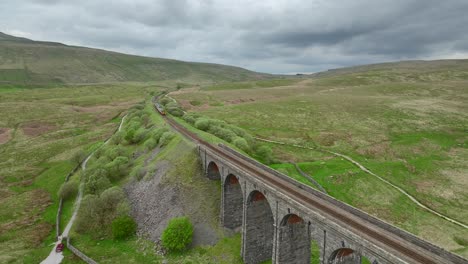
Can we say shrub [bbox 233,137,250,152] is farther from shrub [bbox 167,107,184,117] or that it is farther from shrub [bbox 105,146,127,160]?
shrub [bbox 167,107,184,117]

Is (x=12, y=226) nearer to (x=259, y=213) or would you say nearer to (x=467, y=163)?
(x=259, y=213)

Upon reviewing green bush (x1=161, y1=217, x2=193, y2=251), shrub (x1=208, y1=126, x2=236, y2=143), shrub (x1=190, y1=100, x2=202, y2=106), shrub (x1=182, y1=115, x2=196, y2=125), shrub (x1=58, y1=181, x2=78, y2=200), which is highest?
shrub (x1=190, y1=100, x2=202, y2=106)

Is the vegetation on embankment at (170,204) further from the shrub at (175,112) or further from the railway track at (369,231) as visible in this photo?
the shrub at (175,112)

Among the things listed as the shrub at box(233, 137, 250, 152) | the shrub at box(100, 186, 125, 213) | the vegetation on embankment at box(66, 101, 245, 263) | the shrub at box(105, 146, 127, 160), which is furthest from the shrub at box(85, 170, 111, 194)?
the shrub at box(233, 137, 250, 152)

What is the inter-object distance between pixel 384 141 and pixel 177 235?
249 ft

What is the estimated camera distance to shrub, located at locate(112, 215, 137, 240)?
44.7 metres

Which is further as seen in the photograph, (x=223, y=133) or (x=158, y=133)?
(x=223, y=133)

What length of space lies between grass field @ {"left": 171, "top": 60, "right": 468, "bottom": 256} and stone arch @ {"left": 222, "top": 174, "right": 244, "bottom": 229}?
26.0 m

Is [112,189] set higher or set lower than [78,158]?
higher

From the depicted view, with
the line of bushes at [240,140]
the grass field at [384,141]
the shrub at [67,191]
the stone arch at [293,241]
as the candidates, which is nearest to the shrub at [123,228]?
the shrub at [67,191]

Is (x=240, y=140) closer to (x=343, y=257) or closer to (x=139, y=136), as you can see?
(x=139, y=136)

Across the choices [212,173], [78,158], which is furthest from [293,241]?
[78,158]

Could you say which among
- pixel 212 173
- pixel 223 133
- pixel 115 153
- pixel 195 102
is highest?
pixel 195 102

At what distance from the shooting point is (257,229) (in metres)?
37.9
